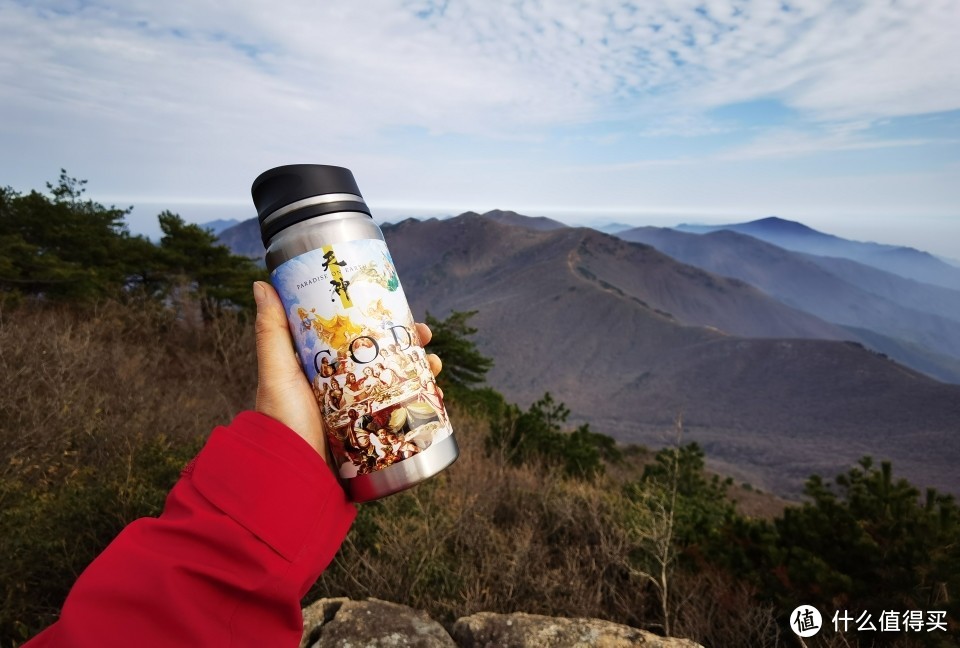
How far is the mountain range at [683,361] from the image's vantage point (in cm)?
6253

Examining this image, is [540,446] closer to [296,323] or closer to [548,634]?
[548,634]

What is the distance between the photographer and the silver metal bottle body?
4.96 ft

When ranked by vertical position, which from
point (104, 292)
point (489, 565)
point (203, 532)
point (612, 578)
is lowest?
point (612, 578)

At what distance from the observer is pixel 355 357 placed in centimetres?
154

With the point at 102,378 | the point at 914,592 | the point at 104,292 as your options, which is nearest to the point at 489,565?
the point at 914,592

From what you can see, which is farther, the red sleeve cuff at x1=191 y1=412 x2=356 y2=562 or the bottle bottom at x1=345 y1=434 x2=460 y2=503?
the bottle bottom at x1=345 y1=434 x2=460 y2=503

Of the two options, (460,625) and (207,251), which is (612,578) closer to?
(460,625)

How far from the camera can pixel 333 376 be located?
155 cm

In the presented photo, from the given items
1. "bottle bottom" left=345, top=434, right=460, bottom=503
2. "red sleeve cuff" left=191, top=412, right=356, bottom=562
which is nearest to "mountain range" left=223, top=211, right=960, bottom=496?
"bottle bottom" left=345, top=434, right=460, bottom=503

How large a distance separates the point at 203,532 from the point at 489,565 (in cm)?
354
